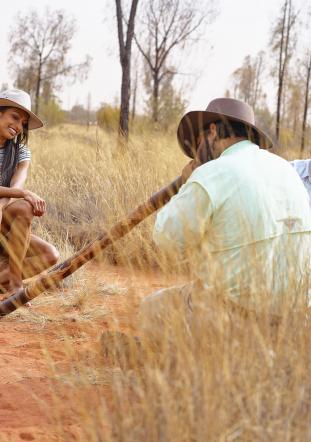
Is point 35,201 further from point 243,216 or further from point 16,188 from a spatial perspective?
point 243,216

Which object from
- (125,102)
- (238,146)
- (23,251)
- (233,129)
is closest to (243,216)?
(238,146)

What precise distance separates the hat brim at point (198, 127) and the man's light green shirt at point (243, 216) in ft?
0.60

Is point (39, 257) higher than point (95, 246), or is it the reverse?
point (95, 246)

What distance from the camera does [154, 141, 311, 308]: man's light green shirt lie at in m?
2.30

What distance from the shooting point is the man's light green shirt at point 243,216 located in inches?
90.4

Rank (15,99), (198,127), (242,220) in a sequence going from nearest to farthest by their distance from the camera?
(242,220) → (198,127) → (15,99)

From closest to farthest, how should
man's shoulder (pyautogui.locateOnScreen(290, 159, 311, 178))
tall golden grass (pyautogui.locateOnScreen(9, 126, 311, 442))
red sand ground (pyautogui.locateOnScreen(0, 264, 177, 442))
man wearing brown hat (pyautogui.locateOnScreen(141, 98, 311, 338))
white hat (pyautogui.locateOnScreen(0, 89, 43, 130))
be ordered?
tall golden grass (pyautogui.locateOnScreen(9, 126, 311, 442)), red sand ground (pyautogui.locateOnScreen(0, 264, 177, 442)), man wearing brown hat (pyautogui.locateOnScreen(141, 98, 311, 338)), man's shoulder (pyautogui.locateOnScreen(290, 159, 311, 178)), white hat (pyautogui.locateOnScreen(0, 89, 43, 130))

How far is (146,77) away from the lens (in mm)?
27344

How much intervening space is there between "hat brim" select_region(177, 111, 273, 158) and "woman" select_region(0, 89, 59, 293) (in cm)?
126

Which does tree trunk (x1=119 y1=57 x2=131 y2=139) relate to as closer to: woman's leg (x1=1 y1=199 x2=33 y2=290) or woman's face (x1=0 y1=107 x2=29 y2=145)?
woman's face (x1=0 y1=107 x2=29 y2=145)

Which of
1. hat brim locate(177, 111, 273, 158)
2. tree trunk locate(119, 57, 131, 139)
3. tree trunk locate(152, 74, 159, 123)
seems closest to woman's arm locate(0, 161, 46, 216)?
hat brim locate(177, 111, 273, 158)

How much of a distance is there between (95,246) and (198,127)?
76 cm

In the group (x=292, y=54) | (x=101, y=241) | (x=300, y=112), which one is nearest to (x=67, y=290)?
(x=101, y=241)

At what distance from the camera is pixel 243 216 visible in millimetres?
2330
